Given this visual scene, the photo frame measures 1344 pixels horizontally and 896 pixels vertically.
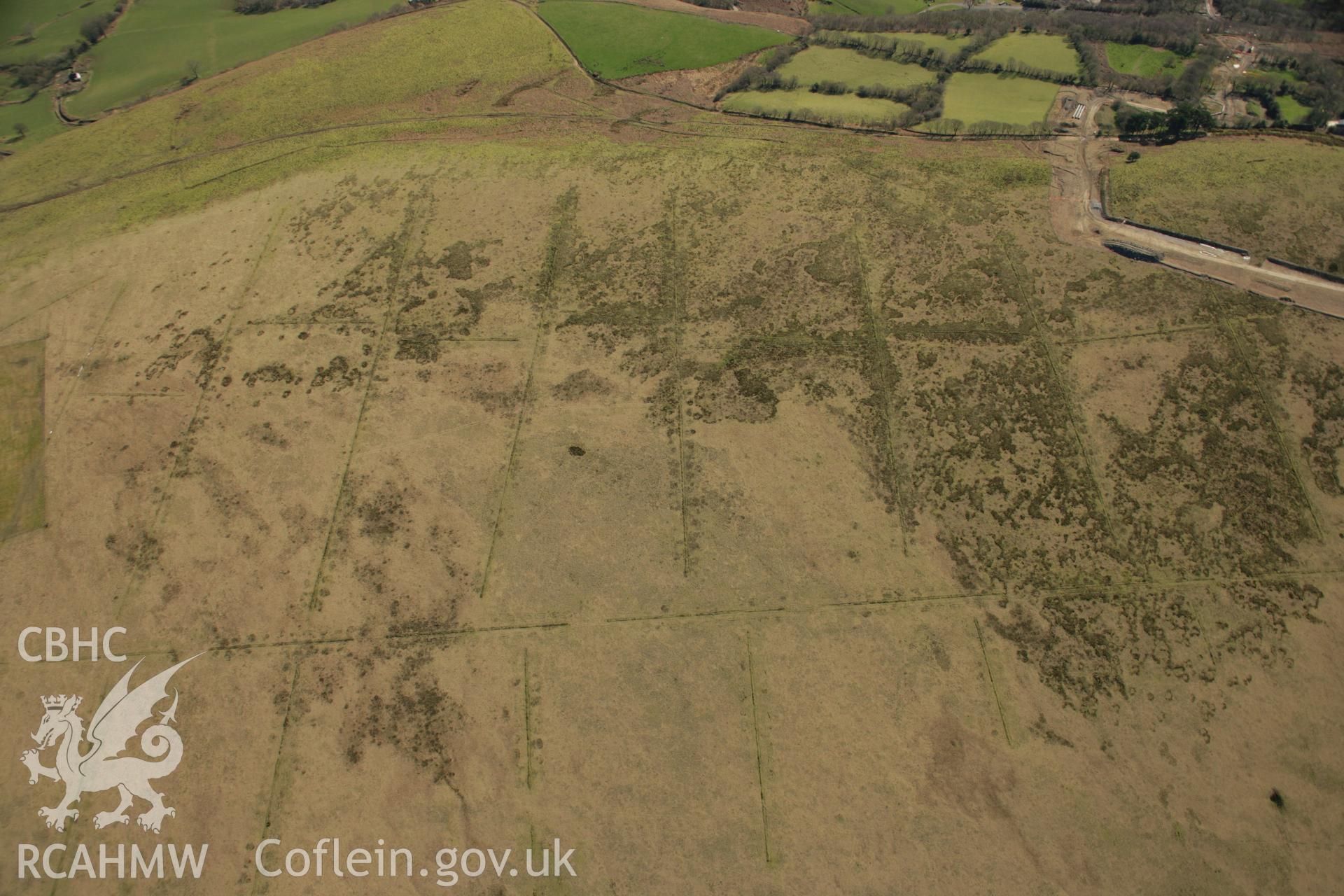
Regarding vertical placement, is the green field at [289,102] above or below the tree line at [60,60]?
below

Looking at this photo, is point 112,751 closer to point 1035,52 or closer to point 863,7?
point 1035,52

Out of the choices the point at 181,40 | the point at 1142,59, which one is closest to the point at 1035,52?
the point at 1142,59

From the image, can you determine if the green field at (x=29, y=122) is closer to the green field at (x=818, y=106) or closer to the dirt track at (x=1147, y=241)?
the green field at (x=818, y=106)

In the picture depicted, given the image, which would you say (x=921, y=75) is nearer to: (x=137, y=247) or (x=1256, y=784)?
(x=1256, y=784)

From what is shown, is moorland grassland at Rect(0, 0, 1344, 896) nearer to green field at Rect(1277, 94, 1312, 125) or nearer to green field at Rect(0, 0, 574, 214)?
green field at Rect(0, 0, 574, 214)

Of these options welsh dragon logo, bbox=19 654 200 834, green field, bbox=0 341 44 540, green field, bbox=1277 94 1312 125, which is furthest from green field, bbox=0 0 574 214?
green field, bbox=1277 94 1312 125

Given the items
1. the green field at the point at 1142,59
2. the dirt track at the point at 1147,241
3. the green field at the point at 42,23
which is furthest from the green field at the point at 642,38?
the green field at the point at 42,23

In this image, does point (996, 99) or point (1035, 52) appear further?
point (1035, 52)
